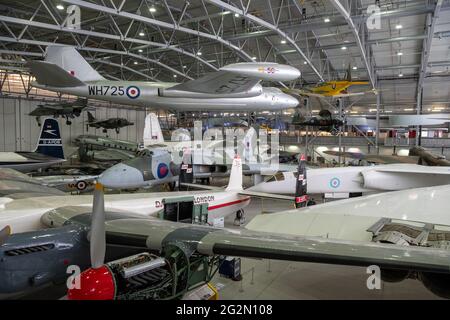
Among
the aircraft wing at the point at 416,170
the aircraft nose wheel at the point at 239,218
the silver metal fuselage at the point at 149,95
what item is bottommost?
the aircraft nose wheel at the point at 239,218

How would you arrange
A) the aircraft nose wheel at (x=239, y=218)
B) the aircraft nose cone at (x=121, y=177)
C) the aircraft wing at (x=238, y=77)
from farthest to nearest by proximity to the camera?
1. the aircraft nose cone at (x=121, y=177)
2. the aircraft nose wheel at (x=239, y=218)
3. the aircraft wing at (x=238, y=77)

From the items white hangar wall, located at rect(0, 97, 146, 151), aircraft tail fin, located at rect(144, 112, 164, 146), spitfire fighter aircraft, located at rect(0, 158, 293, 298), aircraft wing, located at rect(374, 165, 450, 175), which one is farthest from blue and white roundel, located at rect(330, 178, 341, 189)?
white hangar wall, located at rect(0, 97, 146, 151)

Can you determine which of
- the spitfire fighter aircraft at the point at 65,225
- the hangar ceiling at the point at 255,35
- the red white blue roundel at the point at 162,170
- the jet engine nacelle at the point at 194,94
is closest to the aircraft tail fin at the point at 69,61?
the hangar ceiling at the point at 255,35

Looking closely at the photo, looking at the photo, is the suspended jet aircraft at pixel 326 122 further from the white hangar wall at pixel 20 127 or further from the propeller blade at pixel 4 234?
the white hangar wall at pixel 20 127

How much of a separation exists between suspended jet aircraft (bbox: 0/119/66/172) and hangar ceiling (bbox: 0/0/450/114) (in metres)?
3.96

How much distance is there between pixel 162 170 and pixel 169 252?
30.4ft

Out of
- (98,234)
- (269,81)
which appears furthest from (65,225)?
(269,81)

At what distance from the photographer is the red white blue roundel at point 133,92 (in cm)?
828

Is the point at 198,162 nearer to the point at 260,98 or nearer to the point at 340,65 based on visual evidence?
the point at 260,98

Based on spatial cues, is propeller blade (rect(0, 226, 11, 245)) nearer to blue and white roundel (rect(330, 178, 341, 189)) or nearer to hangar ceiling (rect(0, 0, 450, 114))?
hangar ceiling (rect(0, 0, 450, 114))

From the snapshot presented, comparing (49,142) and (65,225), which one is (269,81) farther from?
(49,142)

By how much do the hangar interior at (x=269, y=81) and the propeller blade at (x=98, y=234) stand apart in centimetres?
96

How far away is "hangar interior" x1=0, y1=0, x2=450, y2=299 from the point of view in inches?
240

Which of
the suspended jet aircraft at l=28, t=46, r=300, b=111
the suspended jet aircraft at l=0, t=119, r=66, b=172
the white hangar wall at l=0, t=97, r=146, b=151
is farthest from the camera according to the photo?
the white hangar wall at l=0, t=97, r=146, b=151
